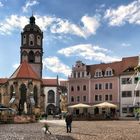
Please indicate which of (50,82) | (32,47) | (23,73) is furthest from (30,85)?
(32,47)

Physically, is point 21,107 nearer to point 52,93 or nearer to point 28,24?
point 52,93

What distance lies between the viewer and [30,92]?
84.2 m

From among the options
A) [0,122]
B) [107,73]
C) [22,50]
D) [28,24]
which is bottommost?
[0,122]

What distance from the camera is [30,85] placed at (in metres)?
85.1

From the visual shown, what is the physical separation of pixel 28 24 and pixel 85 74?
34939mm

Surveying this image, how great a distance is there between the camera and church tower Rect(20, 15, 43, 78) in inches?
4225

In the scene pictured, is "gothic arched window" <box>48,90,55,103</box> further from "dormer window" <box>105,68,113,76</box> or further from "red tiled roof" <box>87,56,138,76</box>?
"dormer window" <box>105,68,113,76</box>


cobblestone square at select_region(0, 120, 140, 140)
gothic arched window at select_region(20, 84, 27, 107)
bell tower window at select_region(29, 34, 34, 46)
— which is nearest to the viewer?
cobblestone square at select_region(0, 120, 140, 140)

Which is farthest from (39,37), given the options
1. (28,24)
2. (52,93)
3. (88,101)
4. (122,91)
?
(122,91)

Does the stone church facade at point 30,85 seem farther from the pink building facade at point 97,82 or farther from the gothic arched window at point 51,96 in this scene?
the pink building facade at point 97,82

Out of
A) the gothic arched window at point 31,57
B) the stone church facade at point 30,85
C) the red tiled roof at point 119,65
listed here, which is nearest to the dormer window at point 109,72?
the red tiled roof at point 119,65

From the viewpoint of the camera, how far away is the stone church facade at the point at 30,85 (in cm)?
8331

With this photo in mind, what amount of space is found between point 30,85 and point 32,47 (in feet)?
83.1

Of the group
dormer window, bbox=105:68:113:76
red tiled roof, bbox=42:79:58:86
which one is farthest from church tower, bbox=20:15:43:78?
dormer window, bbox=105:68:113:76
